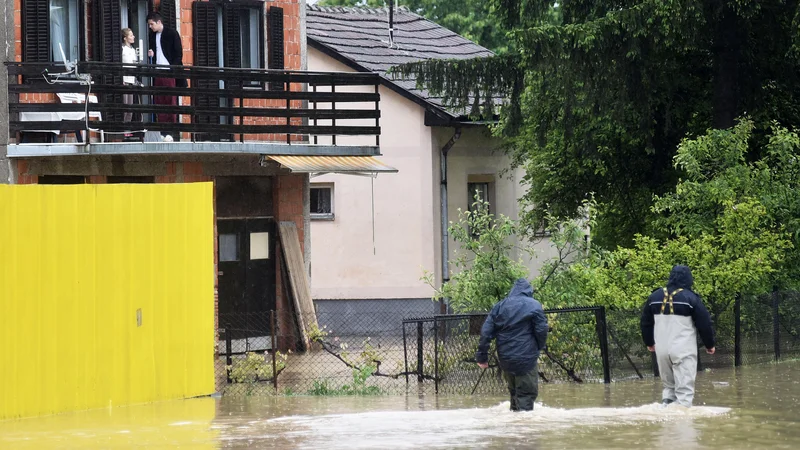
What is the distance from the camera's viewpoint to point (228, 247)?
24625mm

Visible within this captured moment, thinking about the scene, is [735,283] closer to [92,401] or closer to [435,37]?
[92,401]

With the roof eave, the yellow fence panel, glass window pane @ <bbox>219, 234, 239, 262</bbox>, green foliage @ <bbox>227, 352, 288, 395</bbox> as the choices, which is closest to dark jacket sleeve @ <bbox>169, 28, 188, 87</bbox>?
glass window pane @ <bbox>219, 234, 239, 262</bbox>

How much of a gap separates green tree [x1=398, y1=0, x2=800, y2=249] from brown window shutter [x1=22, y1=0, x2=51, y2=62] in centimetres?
683

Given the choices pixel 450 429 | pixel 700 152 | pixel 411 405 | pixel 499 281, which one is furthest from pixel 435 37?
pixel 450 429

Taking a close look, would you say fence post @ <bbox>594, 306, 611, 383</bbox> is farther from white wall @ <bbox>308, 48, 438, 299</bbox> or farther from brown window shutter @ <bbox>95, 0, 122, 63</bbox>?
white wall @ <bbox>308, 48, 438, 299</bbox>

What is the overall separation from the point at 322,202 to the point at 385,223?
1.62 m

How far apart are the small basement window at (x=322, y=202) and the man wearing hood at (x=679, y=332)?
17581 mm

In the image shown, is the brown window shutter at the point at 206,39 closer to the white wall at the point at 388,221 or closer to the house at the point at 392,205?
the house at the point at 392,205

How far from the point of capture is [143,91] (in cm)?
2170

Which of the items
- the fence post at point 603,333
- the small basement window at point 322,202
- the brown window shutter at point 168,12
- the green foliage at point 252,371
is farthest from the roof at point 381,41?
the green foliage at point 252,371

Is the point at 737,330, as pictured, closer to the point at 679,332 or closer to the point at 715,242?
the point at 715,242

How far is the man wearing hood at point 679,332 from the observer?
49.7 feet

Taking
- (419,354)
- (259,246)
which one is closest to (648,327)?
(419,354)

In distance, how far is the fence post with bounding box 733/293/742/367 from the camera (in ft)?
66.5
